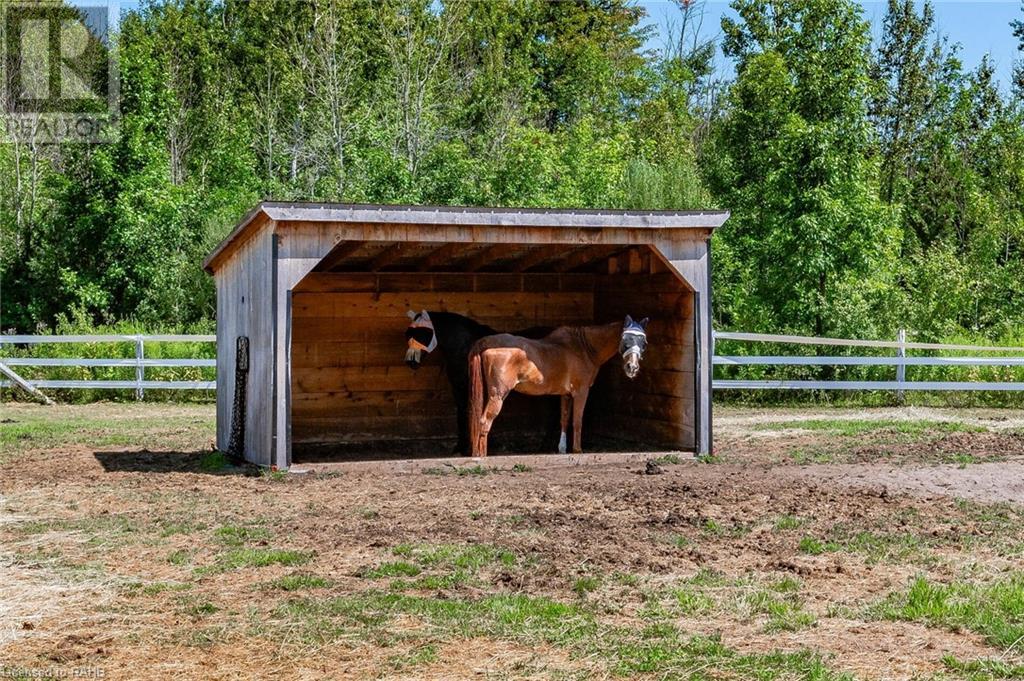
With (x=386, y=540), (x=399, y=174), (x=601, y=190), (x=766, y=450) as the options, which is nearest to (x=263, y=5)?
(x=399, y=174)

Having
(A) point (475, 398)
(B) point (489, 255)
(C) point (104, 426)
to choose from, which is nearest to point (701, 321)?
(A) point (475, 398)

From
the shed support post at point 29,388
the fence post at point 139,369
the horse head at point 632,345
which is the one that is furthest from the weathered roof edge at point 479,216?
the fence post at point 139,369

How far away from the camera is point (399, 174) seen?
2720 cm

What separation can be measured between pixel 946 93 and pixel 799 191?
11179mm

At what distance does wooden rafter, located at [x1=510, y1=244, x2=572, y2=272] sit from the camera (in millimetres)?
12797

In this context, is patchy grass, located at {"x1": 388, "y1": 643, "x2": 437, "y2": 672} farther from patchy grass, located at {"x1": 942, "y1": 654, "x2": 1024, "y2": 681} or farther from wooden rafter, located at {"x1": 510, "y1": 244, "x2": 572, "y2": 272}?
wooden rafter, located at {"x1": 510, "y1": 244, "x2": 572, "y2": 272}

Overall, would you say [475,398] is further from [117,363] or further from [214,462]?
[117,363]

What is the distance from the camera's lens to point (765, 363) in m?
18.8

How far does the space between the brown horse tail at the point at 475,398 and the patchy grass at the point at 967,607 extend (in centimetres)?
585

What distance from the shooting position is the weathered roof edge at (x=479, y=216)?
10.5 m

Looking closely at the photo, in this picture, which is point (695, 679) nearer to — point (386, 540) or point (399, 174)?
point (386, 540)

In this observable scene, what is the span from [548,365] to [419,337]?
5.02 ft

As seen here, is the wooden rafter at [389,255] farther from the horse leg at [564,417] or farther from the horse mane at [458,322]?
the horse leg at [564,417]

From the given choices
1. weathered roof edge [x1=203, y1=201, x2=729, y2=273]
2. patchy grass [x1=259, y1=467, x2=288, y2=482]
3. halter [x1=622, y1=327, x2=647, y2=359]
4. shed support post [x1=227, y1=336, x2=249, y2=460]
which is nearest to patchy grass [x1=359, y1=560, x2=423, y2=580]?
patchy grass [x1=259, y1=467, x2=288, y2=482]
